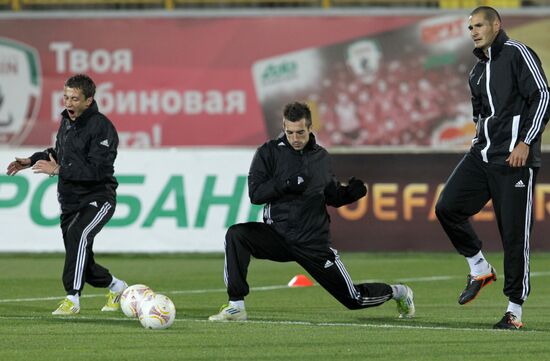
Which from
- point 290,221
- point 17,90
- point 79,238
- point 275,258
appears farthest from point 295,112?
point 17,90

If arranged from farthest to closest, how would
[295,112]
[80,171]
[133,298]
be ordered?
[80,171] → [133,298] → [295,112]

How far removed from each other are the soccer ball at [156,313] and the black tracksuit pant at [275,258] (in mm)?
586

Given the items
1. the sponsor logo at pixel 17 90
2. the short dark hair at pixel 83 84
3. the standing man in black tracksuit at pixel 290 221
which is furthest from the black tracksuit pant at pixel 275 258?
the sponsor logo at pixel 17 90

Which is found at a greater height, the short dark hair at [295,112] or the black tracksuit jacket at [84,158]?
the short dark hair at [295,112]

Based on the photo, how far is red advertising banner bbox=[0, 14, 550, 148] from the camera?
25.0 metres

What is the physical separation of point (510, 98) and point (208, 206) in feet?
29.7

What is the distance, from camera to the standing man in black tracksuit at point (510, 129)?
10.1m

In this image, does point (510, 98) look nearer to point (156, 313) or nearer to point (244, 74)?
point (156, 313)

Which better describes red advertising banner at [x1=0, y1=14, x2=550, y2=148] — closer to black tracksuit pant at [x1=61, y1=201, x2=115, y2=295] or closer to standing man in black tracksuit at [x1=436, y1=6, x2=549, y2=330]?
black tracksuit pant at [x1=61, y1=201, x2=115, y2=295]

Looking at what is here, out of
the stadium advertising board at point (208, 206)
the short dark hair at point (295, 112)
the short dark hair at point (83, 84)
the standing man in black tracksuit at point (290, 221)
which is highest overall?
the short dark hair at point (83, 84)

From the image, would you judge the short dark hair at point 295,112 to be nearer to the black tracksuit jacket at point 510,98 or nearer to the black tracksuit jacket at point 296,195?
the black tracksuit jacket at point 296,195

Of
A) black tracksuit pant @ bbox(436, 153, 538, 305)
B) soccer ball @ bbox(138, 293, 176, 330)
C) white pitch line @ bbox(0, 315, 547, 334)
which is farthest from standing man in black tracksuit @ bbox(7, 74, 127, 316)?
black tracksuit pant @ bbox(436, 153, 538, 305)

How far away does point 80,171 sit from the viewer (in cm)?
1151

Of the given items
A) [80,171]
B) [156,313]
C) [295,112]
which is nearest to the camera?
[156,313]
